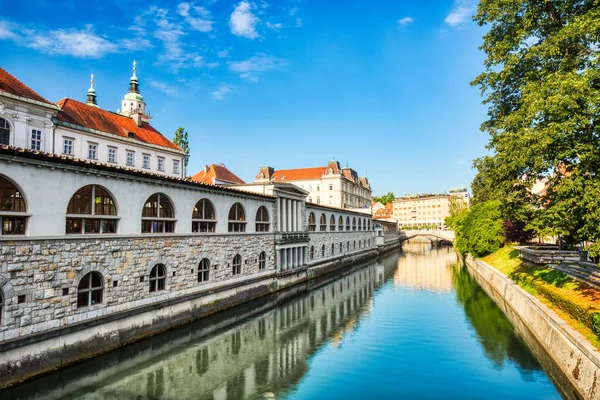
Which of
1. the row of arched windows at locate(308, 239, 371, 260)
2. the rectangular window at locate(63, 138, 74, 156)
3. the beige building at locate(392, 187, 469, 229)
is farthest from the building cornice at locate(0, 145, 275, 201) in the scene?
the beige building at locate(392, 187, 469, 229)

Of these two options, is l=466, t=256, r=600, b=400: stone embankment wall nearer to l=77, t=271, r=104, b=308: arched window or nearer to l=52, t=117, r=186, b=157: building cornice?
l=77, t=271, r=104, b=308: arched window

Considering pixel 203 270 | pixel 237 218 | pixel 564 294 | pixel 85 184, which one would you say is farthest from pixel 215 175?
pixel 564 294

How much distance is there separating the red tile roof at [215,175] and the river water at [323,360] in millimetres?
35389

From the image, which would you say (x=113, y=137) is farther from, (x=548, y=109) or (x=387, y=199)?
(x=387, y=199)

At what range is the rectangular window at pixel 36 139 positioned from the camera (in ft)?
108

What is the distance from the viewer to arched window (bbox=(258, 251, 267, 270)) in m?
32.7

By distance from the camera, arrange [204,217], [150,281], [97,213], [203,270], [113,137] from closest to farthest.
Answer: [97,213]
[150,281]
[203,270]
[204,217]
[113,137]

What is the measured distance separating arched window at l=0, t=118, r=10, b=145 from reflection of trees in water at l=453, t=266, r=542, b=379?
3780 centimetres

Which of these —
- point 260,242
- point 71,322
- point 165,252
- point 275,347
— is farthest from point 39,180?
point 260,242

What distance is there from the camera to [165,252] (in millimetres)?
22016

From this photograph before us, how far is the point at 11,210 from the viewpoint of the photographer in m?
14.6

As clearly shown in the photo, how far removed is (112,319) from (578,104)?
22.7 meters

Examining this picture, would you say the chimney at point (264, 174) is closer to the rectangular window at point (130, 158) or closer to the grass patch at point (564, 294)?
the rectangular window at point (130, 158)

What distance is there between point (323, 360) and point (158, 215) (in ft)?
40.1
